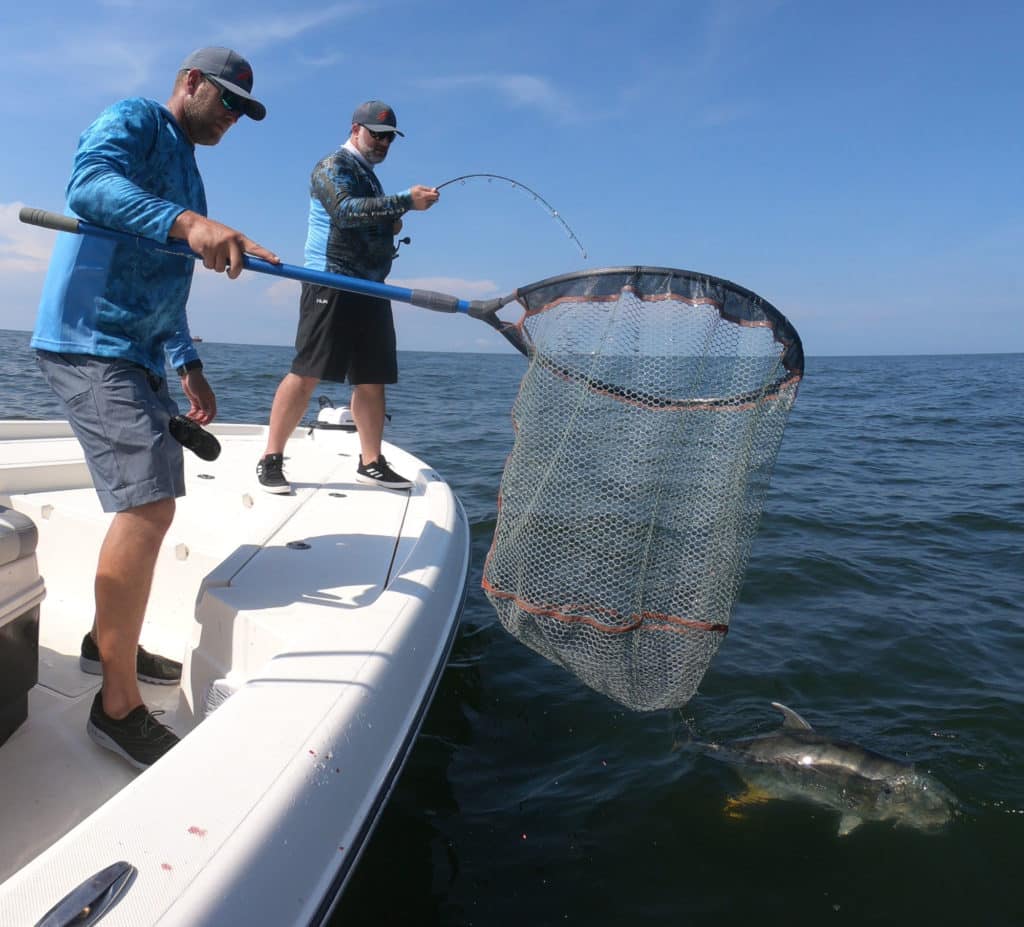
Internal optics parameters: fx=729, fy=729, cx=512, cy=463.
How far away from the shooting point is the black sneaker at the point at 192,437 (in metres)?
2.29

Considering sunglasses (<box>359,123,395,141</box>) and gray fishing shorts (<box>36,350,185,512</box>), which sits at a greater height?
sunglasses (<box>359,123,395,141</box>)

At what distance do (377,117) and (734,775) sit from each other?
3.61 meters

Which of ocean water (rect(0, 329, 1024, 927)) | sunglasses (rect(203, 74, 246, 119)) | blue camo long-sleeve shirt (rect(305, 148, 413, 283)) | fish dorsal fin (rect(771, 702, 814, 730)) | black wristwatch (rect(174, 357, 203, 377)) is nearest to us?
sunglasses (rect(203, 74, 246, 119))

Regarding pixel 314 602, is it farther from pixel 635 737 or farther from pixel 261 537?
pixel 635 737

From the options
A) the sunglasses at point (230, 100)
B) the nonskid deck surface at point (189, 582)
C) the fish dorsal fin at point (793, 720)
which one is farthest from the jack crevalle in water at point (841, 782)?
the sunglasses at point (230, 100)

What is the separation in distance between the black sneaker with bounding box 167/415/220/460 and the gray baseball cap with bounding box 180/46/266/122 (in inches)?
40.2

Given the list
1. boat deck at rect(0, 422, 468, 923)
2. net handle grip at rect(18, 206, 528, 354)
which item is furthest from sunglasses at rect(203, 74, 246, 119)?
boat deck at rect(0, 422, 468, 923)

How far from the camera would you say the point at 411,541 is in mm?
3412

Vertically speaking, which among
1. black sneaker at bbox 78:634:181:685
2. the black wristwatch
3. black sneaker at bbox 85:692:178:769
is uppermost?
the black wristwatch

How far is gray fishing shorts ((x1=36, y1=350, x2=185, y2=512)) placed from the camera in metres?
2.12

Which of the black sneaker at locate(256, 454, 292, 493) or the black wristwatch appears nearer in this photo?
the black wristwatch

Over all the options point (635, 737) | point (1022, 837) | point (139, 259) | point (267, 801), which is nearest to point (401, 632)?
point (267, 801)

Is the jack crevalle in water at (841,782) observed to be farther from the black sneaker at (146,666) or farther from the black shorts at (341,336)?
the black shorts at (341,336)

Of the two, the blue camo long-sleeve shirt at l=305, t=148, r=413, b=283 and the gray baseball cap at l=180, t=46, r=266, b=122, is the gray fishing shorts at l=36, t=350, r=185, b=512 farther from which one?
the blue camo long-sleeve shirt at l=305, t=148, r=413, b=283
